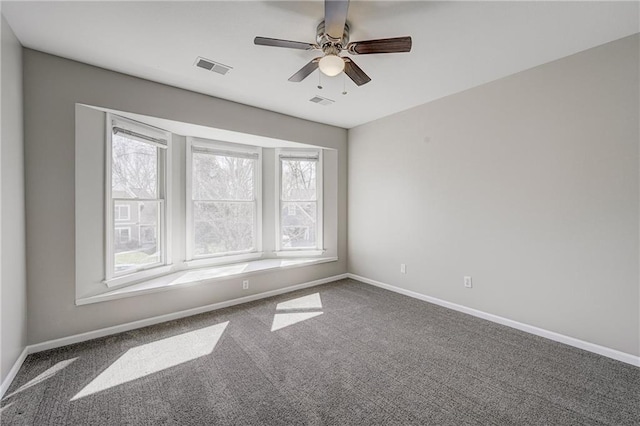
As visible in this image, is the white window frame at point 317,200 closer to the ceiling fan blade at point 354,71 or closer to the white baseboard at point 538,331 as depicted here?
the white baseboard at point 538,331

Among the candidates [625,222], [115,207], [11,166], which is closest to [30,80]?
[11,166]

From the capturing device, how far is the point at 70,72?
8.42 ft

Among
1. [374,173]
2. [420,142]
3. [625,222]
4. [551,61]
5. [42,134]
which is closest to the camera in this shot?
[625,222]

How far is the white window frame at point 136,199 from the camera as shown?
2805 millimetres

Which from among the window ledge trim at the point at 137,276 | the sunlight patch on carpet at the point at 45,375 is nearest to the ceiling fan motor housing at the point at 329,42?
the window ledge trim at the point at 137,276

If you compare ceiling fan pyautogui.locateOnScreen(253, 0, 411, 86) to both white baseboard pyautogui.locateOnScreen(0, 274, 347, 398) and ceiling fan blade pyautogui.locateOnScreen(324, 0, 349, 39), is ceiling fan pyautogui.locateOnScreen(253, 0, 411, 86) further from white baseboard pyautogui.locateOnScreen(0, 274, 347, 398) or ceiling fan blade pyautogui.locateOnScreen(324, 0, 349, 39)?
white baseboard pyautogui.locateOnScreen(0, 274, 347, 398)

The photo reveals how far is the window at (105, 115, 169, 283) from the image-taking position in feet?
9.44

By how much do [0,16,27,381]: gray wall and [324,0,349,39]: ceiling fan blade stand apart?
2.32 metres

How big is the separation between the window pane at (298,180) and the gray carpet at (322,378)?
2.19 metres

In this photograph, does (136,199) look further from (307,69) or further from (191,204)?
(307,69)

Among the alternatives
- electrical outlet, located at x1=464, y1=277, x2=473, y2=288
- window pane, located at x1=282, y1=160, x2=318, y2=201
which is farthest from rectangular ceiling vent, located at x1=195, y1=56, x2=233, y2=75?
electrical outlet, located at x1=464, y1=277, x2=473, y2=288

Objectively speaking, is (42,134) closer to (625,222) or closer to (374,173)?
(374,173)

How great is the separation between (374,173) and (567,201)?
2418 millimetres

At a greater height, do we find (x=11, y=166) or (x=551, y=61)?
(x=551, y=61)
